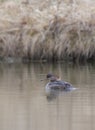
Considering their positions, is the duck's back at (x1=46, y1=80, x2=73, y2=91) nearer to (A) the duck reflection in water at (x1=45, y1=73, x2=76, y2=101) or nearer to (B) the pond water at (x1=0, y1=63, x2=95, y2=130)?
(A) the duck reflection in water at (x1=45, y1=73, x2=76, y2=101)

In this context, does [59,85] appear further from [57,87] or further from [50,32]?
[50,32]

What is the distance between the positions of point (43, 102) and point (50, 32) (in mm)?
8323

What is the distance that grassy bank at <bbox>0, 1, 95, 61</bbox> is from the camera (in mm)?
21469

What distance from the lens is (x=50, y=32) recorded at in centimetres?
2197

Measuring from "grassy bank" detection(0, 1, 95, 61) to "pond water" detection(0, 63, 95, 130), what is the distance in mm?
2636

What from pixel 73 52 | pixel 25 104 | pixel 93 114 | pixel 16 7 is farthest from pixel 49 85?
pixel 16 7

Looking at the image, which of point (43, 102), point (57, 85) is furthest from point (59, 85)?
point (43, 102)

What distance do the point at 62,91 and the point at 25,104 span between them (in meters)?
1.67

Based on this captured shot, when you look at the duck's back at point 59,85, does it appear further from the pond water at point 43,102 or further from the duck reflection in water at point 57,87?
the pond water at point 43,102

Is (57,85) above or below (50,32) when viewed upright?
below

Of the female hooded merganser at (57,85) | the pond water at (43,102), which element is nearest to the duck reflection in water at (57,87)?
the female hooded merganser at (57,85)

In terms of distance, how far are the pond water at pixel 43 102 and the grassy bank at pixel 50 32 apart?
264cm

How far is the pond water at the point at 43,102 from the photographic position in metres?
11.8

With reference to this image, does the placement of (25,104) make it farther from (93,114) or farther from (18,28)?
(18,28)
